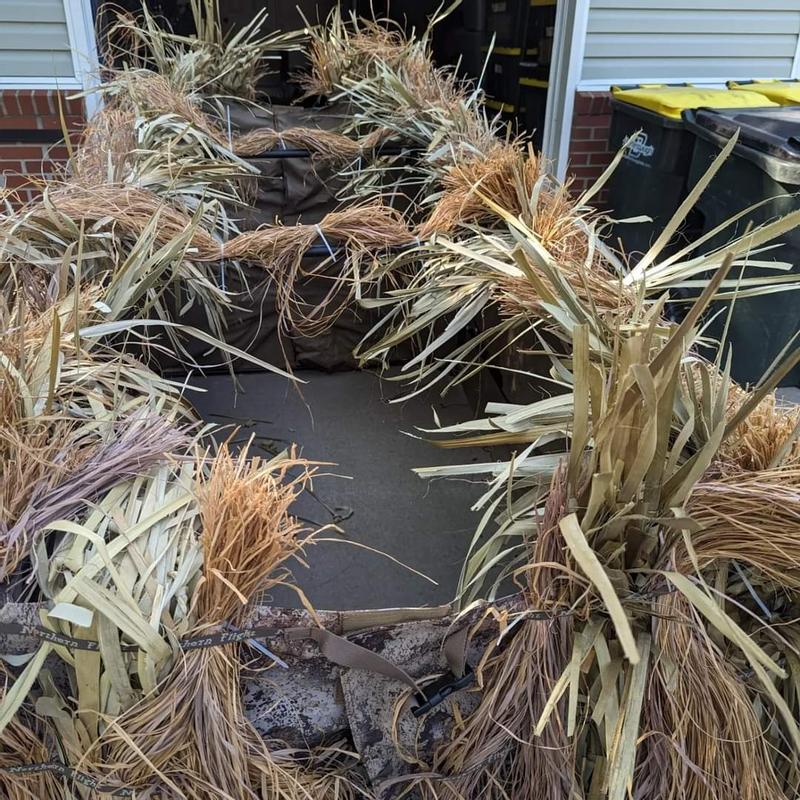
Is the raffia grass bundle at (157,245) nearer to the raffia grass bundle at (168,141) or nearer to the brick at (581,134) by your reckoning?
the raffia grass bundle at (168,141)

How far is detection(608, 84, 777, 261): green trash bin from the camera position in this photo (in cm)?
384

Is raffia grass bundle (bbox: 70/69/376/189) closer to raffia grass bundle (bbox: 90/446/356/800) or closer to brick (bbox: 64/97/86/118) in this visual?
brick (bbox: 64/97/86/118)

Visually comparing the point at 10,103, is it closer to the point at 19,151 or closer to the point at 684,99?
the point at 19,151

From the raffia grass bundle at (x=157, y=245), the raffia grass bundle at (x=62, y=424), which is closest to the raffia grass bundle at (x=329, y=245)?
the raffia grass bundle at (x=157, y=245)

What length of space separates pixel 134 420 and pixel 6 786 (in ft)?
1.98

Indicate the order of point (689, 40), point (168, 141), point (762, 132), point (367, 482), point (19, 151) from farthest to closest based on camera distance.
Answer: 1. point (689, 40)
2. point (19, 151)
3. point (762, 132)
4. point (168, 141)
5. point (367, 482)

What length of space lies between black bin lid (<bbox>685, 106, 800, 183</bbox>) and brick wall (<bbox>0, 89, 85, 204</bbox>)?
11.0ft

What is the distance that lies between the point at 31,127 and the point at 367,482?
333cm

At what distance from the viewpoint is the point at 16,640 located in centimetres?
105

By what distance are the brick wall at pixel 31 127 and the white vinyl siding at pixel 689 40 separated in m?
3.03

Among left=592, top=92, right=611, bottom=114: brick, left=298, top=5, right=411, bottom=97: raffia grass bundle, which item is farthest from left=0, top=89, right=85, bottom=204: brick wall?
left=592, top=92, right=611, bottom=114: brick

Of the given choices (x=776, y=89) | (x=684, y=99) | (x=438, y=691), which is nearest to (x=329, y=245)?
(x=438, y=691)

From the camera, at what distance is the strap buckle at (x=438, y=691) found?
115cm

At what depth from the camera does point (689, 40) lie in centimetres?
461
